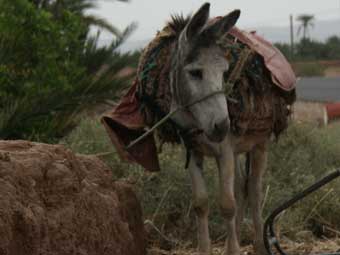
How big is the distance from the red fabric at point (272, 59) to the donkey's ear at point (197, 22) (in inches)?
27.9

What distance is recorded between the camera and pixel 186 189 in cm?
909

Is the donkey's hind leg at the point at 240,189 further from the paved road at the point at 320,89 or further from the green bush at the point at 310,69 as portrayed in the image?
the green bush at the point at 310,69

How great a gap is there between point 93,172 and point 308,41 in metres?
40.8

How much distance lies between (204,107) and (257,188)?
1824mm

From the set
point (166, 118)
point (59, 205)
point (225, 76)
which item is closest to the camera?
point (59, 205)

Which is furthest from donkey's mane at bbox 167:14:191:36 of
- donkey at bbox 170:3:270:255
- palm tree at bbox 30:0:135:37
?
palm tree at bbox 30:0:135:37

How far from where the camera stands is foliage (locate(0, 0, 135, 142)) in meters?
10.2

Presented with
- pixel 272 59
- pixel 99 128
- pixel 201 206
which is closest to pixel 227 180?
pixel 201 206

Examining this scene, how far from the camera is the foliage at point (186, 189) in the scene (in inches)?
342

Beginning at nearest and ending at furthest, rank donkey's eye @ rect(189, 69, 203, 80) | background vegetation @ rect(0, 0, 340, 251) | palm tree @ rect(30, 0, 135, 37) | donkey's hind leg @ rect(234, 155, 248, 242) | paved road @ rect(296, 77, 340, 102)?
donkey's eye @ rect(189, 69, 203, 80) < donkey's hind leg @ rect(234, 155, 248, 242) < background vegetation @ rect(0, 0, 340, 251) < palm tree @ rect(30, 0, 135, 37) < paved road @ rect(296, 77, 340, 102)

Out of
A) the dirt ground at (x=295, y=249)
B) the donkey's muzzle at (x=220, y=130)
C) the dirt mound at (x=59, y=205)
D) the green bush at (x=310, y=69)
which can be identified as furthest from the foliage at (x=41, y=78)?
the green bush at (x=310, y=69)

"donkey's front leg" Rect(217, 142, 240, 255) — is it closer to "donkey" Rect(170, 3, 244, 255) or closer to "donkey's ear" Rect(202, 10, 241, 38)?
"donkey" Rect(170, 3, 244, 255)

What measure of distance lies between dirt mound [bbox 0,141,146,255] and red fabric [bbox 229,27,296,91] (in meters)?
1.44

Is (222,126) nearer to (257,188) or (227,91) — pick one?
(227,91)
